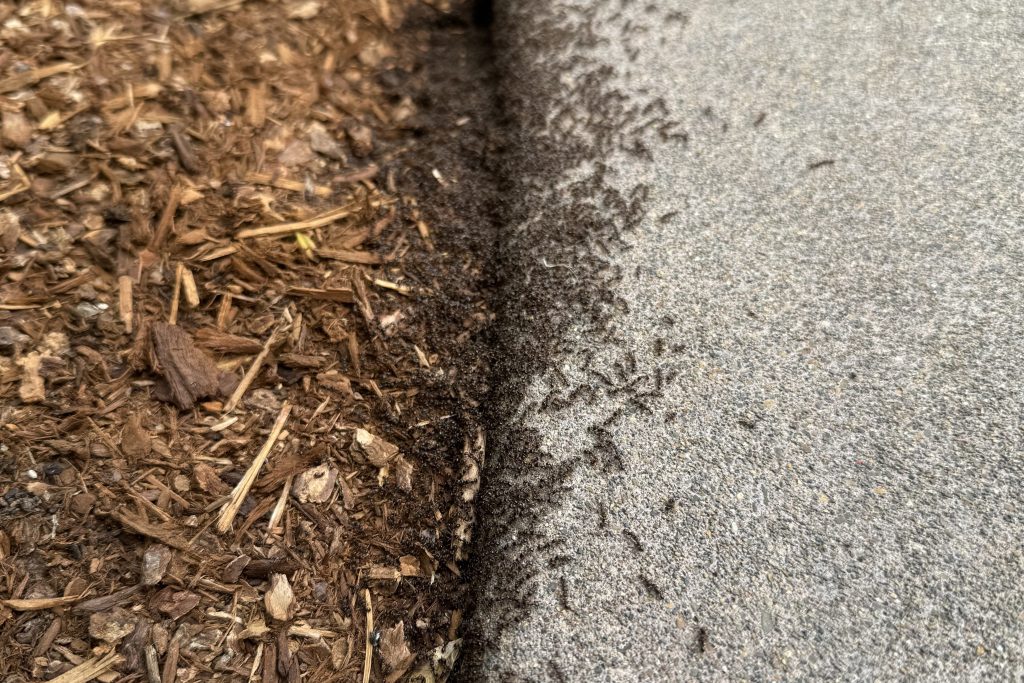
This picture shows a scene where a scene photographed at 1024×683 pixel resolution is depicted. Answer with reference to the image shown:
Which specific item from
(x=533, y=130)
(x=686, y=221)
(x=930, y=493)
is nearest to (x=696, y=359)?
(x=686, y=221)

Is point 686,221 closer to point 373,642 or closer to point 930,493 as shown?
point 930,493

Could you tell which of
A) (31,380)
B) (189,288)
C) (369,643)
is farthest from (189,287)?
(369,643)

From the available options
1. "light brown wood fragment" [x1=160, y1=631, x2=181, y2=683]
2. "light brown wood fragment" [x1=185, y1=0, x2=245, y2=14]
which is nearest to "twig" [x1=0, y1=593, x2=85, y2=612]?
"light brown wood fragment" [x1=160, y1=631, x2=181, y2=683]

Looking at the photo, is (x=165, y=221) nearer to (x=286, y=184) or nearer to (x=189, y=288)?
(x=189, y=288)

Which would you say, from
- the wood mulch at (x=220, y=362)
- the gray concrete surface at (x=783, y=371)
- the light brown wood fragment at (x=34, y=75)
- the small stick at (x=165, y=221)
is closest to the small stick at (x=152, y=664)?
the wood mulch at (x=220, y=362)

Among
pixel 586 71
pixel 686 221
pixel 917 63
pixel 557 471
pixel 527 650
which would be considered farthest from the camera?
pixel 586 71
